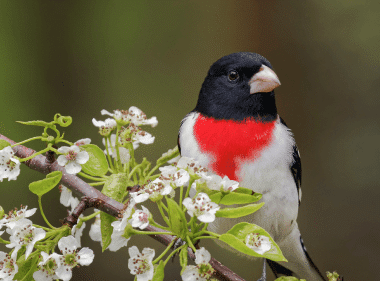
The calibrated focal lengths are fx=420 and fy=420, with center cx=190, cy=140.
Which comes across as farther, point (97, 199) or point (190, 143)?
point (190, 143)

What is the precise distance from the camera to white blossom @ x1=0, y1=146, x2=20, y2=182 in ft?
2.38

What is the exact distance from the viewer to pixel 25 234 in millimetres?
682

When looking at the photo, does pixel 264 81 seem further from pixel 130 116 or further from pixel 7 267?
pixel 7 267

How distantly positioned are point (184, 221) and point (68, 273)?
206 millimetres

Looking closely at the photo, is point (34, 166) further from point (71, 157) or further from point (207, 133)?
point (207, 133)

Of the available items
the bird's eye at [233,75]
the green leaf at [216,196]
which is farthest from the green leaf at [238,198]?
the bird's eye at [233,75]

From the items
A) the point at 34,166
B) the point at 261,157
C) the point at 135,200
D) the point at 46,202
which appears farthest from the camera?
the point at 46,202

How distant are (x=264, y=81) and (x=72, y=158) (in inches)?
20.1

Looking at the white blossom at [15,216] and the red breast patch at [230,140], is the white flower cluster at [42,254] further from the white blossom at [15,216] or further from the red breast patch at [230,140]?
the red breast patch at [230,140]

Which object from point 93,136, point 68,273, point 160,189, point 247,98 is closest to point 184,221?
point 160,189

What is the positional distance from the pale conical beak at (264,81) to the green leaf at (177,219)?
467 millimetres

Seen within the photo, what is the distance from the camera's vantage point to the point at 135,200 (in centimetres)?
65

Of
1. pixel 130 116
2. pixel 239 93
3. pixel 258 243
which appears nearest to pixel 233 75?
pixel 239 93

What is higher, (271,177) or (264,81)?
(264,81)
